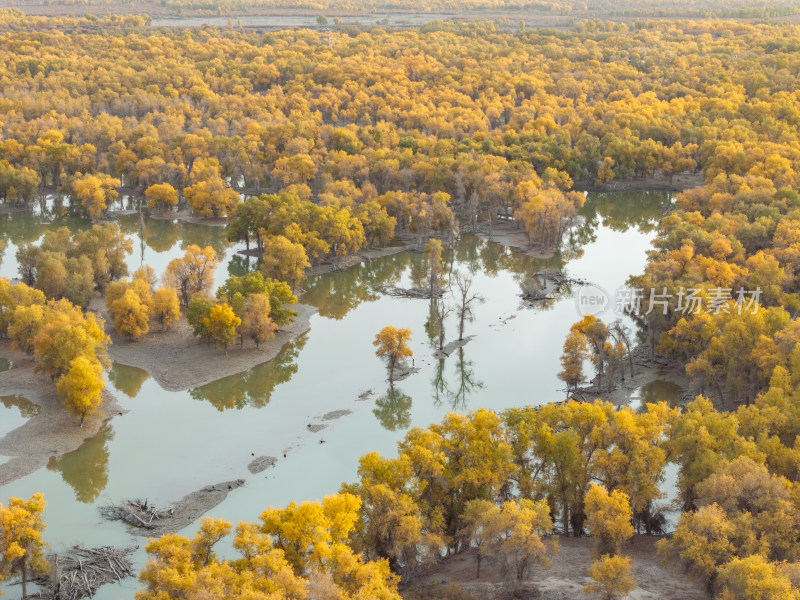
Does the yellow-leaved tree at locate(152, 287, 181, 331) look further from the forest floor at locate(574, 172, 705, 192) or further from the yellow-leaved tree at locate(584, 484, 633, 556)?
the forest floor at locate(574, 172, 705, 192)

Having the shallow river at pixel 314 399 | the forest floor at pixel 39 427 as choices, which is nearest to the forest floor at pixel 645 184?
the shallow river at pixel 314 399

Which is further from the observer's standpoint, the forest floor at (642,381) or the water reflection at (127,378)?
the water reflection at (127,378)

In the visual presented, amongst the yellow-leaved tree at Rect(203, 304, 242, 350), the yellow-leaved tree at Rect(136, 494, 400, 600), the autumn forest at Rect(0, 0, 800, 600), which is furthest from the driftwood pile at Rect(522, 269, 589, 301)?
the yellow-leaved tree at Rect(136, 494, 400, 600)

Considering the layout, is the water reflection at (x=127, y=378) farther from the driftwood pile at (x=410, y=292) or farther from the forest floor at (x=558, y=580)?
the forest floor at (x=558, y=580)

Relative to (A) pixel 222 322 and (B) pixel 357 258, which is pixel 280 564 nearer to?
(A) pixel 222 322

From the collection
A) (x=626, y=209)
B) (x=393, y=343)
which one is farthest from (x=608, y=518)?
(x=626, y=209)
